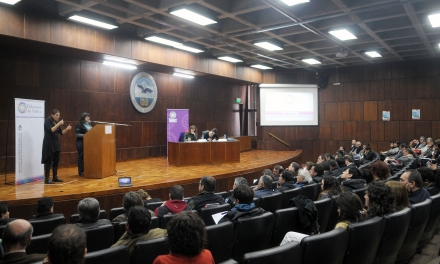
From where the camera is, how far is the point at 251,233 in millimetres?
2783

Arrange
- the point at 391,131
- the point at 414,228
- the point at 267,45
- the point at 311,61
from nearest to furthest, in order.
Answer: the point at 414,228 → the point at 267,45 → the point at 311,61 → the point at 391,131

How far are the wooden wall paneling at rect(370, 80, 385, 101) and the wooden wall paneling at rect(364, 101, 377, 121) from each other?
229 millimetres

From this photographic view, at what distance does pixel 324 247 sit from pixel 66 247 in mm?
1522

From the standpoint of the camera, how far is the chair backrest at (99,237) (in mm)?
2578

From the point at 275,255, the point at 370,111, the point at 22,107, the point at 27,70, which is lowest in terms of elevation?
the point at 275,255

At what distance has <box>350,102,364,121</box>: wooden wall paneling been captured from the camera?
40.5 ft

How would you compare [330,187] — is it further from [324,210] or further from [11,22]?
[11,22]

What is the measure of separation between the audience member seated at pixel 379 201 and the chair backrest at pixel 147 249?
5.48ft

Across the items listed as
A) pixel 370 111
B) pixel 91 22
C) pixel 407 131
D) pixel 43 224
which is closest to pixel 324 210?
pixel 43 224

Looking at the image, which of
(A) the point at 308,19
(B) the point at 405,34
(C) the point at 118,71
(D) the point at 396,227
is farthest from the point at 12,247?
(B) the point at 405,34

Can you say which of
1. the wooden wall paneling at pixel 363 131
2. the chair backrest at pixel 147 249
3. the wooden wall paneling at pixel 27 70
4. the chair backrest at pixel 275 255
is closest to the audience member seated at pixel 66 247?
the chair backrest at pixel 147 249

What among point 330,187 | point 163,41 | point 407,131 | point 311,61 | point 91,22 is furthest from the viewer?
point 311,61

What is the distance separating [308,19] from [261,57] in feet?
13.5

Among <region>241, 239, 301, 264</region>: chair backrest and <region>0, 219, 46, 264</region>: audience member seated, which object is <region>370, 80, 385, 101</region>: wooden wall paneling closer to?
<region>241, 239, 301, 264</region>: chair backrest
